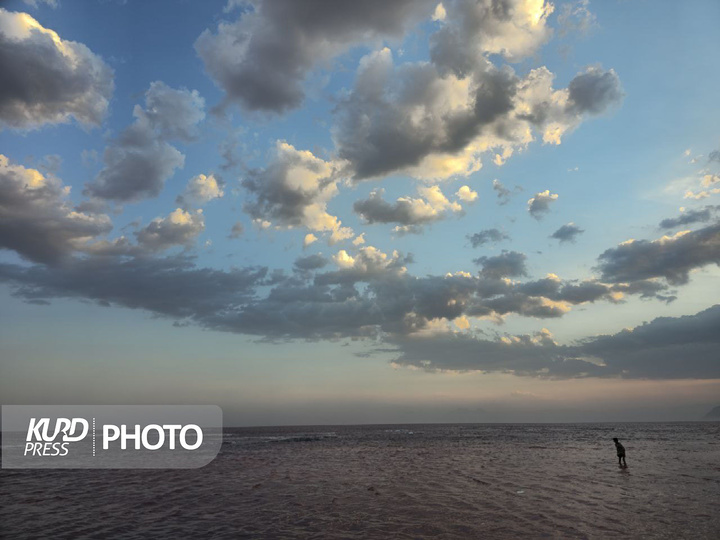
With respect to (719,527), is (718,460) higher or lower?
lower

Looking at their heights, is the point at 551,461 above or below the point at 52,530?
below

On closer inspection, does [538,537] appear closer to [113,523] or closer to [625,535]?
[625,535]

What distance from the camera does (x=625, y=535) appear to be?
1568cm

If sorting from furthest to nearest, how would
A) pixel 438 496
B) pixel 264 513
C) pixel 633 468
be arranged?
pixel 633 468 < pixel 438 496 < pixel 264 513

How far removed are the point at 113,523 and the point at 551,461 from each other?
37.8m

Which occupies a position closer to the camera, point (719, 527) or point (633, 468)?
point (719, 527)

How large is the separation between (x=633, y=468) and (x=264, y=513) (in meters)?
30.0

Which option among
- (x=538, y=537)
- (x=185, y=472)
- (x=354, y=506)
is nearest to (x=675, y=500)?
(x=538, y=537)

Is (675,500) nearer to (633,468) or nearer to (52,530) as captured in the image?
(633,468)

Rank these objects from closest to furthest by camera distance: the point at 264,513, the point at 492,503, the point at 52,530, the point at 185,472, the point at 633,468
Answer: the point at 52,530, the point at 264,513, the point at 492,503, the point at 633,468, the point at 185,472

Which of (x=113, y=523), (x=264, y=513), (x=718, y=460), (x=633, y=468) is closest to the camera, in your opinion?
(x=113, y=523)

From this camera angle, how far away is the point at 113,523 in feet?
Answer: 61.7

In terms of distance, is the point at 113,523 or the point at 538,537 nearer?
the point at 538,537

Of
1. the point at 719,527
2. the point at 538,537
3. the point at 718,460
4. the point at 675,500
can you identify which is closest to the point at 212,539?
the point at 538,537
